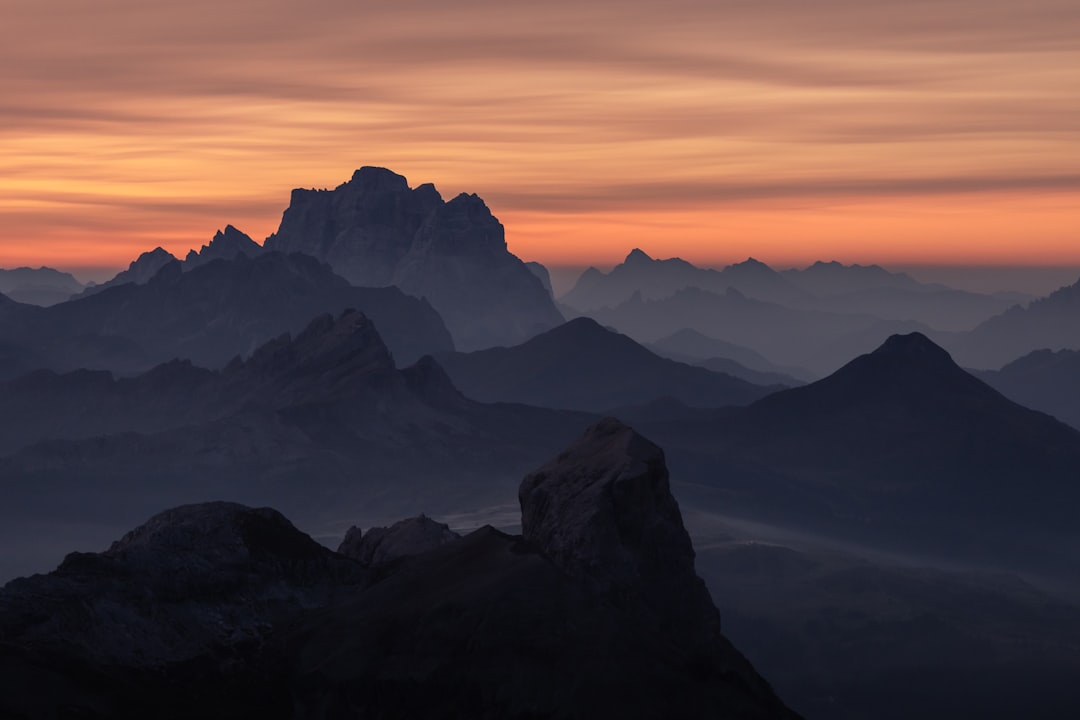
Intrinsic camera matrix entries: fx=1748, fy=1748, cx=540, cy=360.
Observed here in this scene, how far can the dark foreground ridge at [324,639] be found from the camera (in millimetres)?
111875

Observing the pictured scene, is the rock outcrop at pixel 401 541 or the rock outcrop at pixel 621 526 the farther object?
the rock outcrop at pixel 401 541

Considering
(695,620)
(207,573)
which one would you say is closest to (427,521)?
(695,620)

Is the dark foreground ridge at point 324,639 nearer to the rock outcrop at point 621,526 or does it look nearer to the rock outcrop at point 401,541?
the rock outcrop at point 621,526

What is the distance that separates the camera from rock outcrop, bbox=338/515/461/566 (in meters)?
159

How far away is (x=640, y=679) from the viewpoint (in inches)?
4488

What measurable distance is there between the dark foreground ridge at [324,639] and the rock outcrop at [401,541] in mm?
25206

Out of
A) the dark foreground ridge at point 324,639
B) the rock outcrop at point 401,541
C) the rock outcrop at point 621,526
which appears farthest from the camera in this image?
the rock outcrop at point 401,541

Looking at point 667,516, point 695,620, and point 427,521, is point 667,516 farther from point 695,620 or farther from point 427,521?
point 427,521

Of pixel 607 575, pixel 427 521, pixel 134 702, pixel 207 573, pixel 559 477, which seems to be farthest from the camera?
pixel 427 521

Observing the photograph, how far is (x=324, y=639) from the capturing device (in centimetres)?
11944

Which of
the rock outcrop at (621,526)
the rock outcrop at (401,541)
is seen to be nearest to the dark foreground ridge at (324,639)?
the rock outcrop at (621,526)

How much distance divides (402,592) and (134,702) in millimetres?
21603

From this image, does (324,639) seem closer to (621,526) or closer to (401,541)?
(621,526)

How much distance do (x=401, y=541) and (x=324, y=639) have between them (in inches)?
1631
